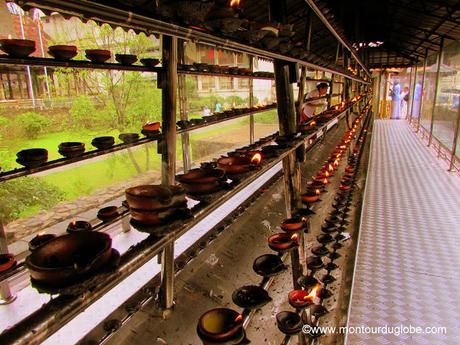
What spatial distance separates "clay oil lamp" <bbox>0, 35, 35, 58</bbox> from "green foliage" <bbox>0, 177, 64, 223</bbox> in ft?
11.9

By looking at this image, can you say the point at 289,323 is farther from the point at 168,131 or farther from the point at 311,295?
the point at 168,131

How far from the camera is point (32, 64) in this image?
2.02 m

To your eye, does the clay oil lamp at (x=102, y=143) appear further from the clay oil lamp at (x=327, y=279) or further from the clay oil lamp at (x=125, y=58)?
the clay oil lamp at (x=327, y=279)

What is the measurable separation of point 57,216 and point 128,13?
6.46 meters

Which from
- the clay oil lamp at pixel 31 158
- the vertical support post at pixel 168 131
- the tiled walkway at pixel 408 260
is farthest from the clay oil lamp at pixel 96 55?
the tiled walkway at pixel 408 260

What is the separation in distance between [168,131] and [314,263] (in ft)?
4.60

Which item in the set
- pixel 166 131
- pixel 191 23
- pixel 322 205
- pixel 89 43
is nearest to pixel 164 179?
pixel 166 131

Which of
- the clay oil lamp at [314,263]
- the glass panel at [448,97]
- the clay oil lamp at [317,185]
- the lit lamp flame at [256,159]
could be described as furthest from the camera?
the glass panel at [448,97]

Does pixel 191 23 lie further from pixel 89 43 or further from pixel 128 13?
pixel 89 43

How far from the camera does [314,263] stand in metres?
2.25

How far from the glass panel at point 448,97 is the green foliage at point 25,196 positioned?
833cm

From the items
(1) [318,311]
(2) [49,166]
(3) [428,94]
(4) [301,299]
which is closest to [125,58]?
(2) [49,166]

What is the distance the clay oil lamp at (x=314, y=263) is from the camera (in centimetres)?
219

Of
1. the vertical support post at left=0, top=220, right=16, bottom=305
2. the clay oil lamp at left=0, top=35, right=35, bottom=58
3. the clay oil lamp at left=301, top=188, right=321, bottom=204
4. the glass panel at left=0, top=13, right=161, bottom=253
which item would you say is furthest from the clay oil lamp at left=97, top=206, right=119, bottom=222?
the glass panel at left=0, top=13, right=161, bottom=253
